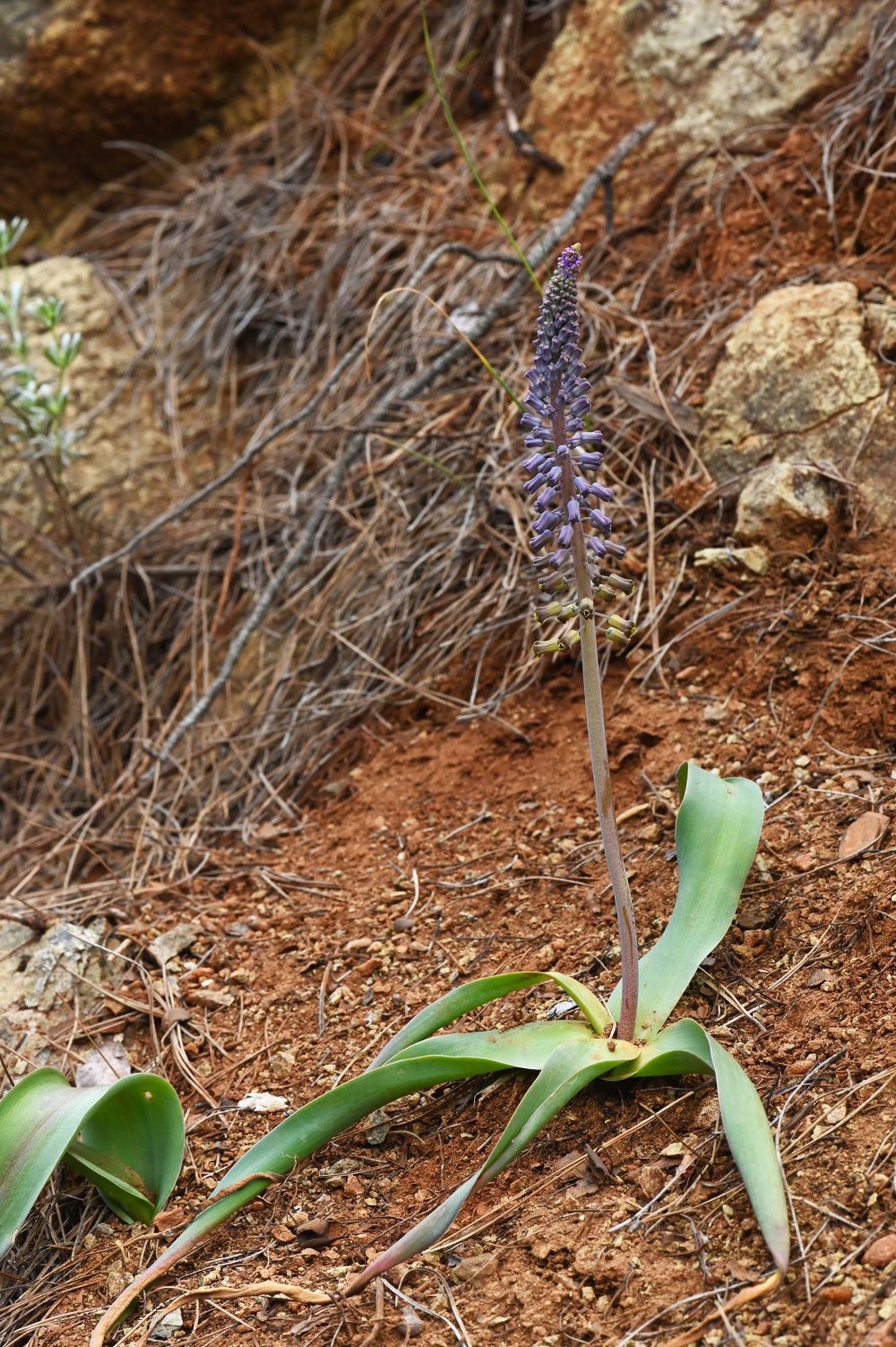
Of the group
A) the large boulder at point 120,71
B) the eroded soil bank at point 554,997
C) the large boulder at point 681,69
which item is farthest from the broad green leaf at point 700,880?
the large boulder at point 120,71

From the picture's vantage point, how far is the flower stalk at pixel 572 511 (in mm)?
1931

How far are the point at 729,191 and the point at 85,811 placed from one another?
2.77m

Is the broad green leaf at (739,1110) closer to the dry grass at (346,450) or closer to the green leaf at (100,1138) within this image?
the green leaf at (100,1138)

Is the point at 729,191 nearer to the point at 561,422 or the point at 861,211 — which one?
the point at 861,211

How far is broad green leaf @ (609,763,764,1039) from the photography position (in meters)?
2.18

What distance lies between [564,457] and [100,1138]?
152cm

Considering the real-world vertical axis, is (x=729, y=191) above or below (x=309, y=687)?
above

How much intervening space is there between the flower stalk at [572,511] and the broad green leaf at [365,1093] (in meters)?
0.17

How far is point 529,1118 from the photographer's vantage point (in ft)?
6.39

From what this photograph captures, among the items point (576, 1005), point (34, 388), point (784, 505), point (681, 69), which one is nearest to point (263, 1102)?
point (576, 1005)

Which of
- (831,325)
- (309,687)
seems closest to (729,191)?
(831,325)

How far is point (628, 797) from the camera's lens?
281cm

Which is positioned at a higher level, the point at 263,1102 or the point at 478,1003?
the point at 478,1003

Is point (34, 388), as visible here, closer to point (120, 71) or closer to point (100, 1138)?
point (120, 71)
